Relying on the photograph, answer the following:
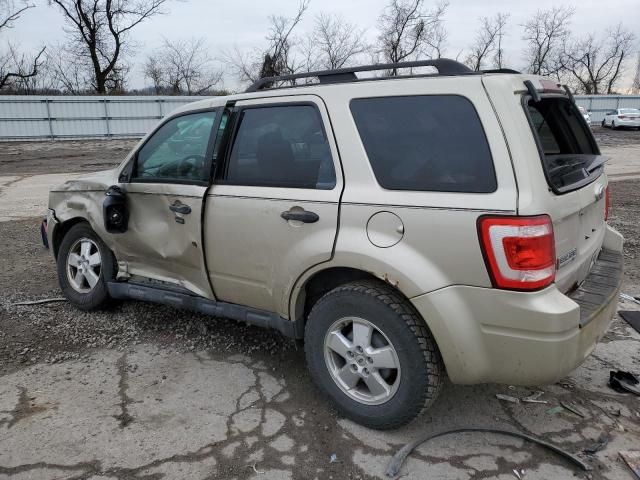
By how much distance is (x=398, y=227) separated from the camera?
257 centimetres

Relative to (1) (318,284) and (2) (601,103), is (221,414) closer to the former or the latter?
(1) (318,284)

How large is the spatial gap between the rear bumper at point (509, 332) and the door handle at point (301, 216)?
710mm

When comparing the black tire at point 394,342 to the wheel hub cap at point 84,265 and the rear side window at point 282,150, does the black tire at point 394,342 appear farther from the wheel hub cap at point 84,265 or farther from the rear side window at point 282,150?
the wheel hub cap at point 84,265

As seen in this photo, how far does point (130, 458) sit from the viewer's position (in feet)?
8.80

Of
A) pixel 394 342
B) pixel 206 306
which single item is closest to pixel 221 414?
pixel 206 306

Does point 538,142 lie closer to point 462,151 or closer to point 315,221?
point 462,151

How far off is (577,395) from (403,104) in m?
2.06

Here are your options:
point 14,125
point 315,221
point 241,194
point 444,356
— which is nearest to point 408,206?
point 315,221

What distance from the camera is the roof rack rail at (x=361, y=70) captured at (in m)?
2.68

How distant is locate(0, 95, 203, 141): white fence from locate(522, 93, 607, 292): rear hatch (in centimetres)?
2285

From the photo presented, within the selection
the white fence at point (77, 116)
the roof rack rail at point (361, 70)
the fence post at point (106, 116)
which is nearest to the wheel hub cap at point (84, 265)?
the roof rack rail at point (361, 70)

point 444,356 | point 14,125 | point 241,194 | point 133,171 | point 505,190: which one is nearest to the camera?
point 505,190

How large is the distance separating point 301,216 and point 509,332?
1.21 metres

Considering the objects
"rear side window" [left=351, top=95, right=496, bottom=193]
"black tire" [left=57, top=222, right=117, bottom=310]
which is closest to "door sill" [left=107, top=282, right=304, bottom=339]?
"black tire" [left=57, top=222, right=117, bottom=310]
